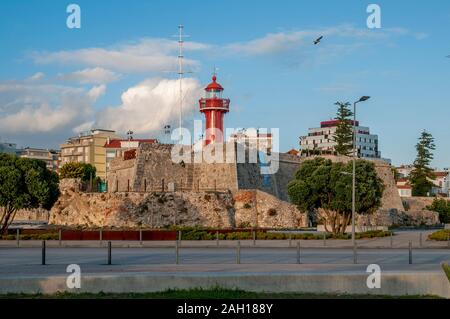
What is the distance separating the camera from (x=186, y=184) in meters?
69.0

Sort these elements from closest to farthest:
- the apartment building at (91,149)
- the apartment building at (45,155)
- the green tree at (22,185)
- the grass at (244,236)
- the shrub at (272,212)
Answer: the grass at (244,236) < the green tree at (22,185) < the shrub at (272,212) < the apartment building at (91,149) < the apartment building at (45,155)

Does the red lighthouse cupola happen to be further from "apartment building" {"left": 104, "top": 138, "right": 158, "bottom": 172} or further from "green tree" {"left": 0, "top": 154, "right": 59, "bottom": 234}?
"apartment building" {"left": 104, "top": 138, "right": 158, "bottom": 172}

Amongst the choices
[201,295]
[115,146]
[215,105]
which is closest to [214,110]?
[215,105]

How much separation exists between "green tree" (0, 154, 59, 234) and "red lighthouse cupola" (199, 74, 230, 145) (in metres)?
29.0

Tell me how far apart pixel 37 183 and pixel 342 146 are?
56.6 meters

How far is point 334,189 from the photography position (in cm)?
4869

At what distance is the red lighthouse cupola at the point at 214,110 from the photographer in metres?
76.6

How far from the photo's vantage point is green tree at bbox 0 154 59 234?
47.8 m

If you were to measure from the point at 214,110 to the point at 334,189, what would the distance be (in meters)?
30.2

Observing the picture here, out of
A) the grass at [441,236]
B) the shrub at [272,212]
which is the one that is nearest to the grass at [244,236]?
the grass at [441,236]

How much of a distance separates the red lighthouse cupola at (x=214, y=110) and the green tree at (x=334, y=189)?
86.8 feet

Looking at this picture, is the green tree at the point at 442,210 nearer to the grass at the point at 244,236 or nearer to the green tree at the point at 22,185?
the grass at the point at 244,236

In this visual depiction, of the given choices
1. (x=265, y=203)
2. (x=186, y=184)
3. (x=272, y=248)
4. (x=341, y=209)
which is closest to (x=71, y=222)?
(x=186, y=184)

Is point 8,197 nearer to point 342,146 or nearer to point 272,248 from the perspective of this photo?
point 272,248
